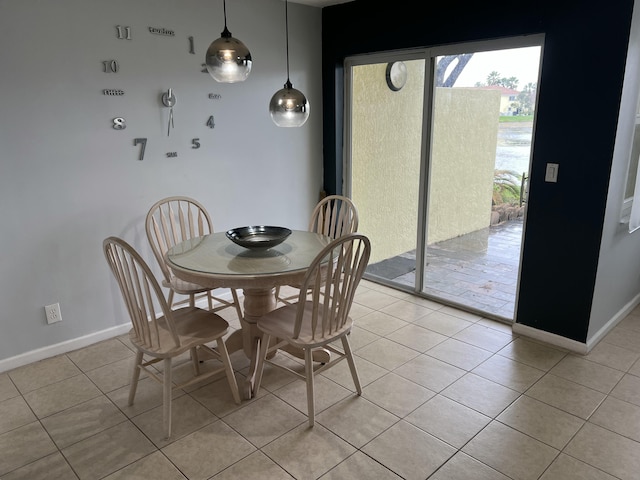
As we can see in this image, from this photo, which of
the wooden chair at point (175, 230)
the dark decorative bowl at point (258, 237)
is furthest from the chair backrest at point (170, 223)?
the dark decorative bowl at point (258, 237)

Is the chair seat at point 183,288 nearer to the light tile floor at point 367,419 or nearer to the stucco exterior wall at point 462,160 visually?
the light tile floor at point 367,419

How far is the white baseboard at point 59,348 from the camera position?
281 cm

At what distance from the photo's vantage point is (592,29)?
2592 mm

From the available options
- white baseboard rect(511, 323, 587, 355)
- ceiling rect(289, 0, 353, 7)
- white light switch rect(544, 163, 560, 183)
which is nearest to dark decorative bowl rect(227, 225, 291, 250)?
white light switch rect(544, 163, 560, 183)

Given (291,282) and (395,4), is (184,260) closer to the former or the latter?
(291,282)

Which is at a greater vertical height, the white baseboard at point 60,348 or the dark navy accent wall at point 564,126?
the dark navy accent wall at point 564,126

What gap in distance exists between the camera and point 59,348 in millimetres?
2984

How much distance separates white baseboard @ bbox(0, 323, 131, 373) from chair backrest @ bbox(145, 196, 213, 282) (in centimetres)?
65

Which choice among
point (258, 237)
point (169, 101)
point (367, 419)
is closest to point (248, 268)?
point (258, 237)

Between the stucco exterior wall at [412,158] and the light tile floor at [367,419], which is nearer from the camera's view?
the light tile floor at [367,419]

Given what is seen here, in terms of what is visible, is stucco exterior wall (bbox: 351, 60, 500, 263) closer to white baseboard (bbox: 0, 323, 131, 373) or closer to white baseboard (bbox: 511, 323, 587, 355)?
white baseboard (bbox: 511, 323, 587, 355)

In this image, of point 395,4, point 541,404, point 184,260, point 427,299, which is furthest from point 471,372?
point 395,4

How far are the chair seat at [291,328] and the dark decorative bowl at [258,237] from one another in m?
0.37

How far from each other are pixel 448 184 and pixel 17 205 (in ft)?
9.57
